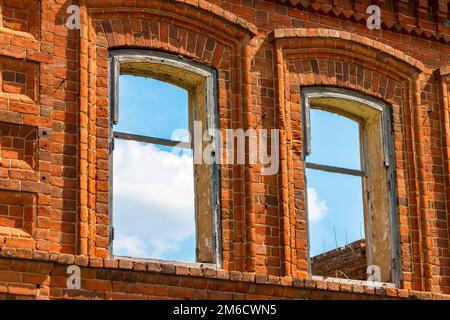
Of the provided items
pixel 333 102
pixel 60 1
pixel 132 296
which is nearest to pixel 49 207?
pixel 132 296

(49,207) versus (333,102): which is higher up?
(333,102)

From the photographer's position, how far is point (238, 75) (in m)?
14.9

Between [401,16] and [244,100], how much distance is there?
2536 mm

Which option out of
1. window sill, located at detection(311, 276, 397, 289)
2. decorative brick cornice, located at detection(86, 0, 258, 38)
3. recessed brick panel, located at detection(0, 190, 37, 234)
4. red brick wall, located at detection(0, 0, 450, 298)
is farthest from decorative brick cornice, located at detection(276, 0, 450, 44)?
recessed brick panel, located at detection(0, 190, 37, 234)

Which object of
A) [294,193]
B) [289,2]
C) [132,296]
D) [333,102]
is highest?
[289,2]

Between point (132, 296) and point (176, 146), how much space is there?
6.02 feet

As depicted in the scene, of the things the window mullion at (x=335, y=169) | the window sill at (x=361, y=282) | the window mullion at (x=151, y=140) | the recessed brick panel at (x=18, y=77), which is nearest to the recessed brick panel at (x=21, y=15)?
the recessed brick panel at (x=18, y=77)

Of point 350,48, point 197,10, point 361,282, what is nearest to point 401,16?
point 350,48

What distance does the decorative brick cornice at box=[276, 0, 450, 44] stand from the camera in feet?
51.5

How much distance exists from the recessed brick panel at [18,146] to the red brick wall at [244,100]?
0.03 meters

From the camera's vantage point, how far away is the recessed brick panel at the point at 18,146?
13289 millimetres

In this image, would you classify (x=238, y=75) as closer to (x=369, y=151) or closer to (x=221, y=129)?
(x=221, y=129)

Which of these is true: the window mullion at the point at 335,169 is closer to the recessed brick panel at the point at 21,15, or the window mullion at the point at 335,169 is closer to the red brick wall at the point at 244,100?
the red brick wall at the point at 244,100

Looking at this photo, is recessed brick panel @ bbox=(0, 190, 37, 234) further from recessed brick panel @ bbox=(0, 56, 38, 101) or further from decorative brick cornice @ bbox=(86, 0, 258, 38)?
decorative brick cornice @ bbox=(86, 0, 258, 38)
